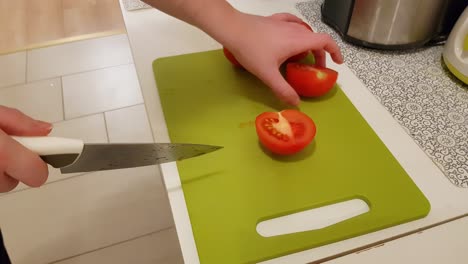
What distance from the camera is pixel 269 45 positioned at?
65 centimetres

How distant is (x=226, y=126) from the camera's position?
0.64 meters

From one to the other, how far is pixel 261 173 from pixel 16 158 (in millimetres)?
300

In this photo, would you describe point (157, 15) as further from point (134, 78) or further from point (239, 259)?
point (134, 78)

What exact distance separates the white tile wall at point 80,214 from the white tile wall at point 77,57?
0.56 m

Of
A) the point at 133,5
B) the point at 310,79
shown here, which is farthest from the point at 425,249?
the point at 133,5

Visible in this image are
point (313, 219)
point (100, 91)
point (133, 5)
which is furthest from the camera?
point (100, 91)

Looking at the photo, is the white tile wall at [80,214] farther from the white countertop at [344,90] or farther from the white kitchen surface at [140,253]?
the white countertop at [344,90]

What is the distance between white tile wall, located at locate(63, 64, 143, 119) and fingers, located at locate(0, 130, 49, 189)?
1.08 m

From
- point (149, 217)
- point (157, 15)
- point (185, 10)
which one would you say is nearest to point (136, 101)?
point (149, 217)

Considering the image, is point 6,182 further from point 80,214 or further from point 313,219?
point 80,214

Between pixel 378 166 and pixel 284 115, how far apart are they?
153 mm

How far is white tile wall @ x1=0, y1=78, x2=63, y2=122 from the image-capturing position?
4.82ft

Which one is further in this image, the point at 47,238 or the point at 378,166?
the point at 47,238

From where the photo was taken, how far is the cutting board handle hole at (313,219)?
523 millimetres
